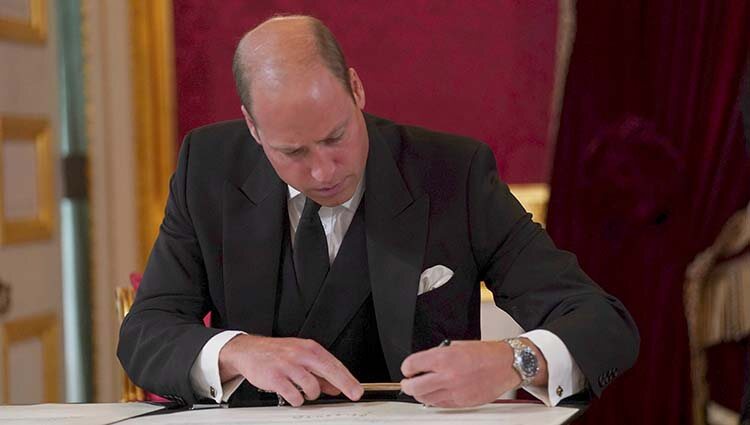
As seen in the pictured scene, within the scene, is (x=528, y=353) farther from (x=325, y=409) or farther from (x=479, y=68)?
(x=479, y=68)

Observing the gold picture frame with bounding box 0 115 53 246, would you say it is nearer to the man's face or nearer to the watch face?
the man's face

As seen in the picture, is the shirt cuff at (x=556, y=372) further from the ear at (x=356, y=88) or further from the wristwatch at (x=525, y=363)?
the ear at (x=356, y=88)

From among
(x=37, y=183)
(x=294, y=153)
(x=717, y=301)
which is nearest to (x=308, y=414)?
(x=294, y=153)

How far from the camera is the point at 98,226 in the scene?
4395 millimetres

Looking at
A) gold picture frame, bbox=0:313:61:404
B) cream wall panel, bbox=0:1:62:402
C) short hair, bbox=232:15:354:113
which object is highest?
short hair, bbox=232:15:354:113

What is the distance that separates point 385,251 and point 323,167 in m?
0.28

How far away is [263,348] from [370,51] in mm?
2230

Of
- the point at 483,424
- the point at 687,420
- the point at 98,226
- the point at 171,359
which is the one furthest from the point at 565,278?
the point at 98,226

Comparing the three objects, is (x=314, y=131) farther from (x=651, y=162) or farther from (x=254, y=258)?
(x=651, y=162)

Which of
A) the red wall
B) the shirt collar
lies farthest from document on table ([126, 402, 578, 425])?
the red wall

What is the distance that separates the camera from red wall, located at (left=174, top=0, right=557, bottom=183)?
3.82m

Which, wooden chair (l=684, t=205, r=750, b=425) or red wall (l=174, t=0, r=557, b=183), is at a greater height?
red wall (l=174, t=0, r=557, b=183)

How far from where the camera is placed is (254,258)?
2.27 meters

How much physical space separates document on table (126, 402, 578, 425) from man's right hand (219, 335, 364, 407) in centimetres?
3
